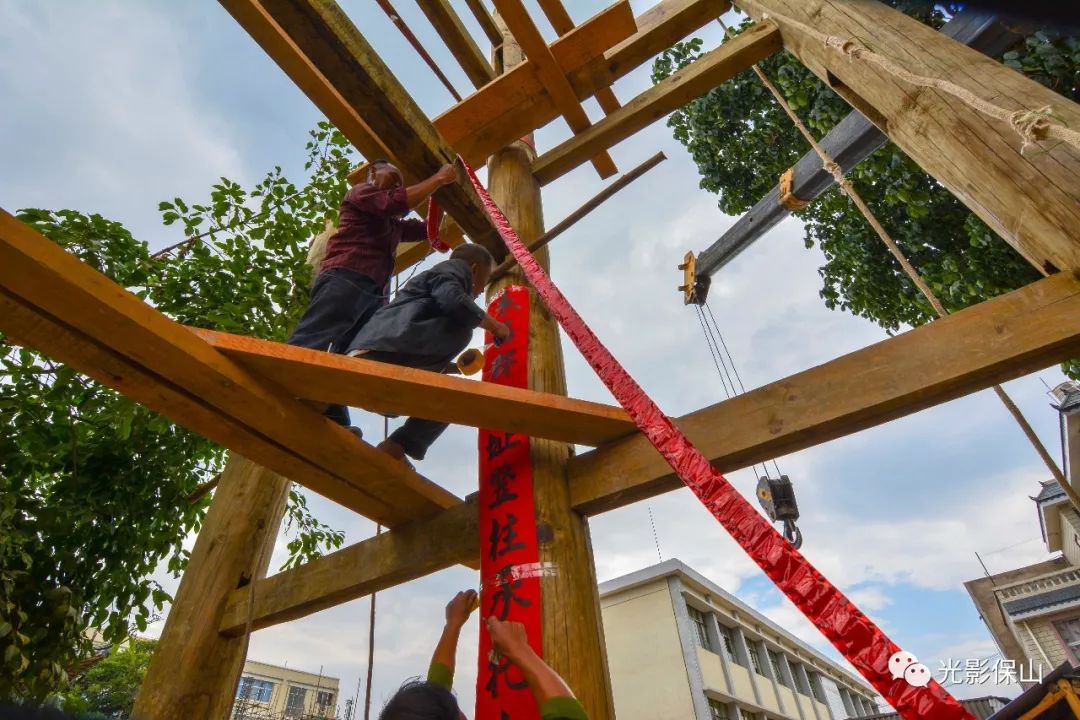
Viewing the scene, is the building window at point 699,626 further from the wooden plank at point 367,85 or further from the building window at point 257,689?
the building window at point 257,689

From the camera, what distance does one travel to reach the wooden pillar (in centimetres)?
228

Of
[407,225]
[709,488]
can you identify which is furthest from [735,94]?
[709,488]

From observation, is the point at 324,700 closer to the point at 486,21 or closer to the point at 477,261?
the point at 486,21

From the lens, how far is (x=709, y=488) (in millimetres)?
1389

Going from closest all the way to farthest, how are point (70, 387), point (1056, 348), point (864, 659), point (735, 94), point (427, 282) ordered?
point (864, 659), point (1056, 348), point (427, 282), point (70, 387), point (735, 94)

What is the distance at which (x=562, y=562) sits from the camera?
1.75 metres

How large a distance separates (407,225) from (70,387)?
1.81m

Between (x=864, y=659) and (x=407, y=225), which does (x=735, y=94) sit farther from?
(x=864, y=659)

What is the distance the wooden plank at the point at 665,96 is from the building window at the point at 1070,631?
1688 cm

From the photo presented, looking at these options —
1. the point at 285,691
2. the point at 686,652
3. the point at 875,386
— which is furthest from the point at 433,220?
the point at 285,691

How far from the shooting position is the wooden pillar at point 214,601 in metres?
2.28

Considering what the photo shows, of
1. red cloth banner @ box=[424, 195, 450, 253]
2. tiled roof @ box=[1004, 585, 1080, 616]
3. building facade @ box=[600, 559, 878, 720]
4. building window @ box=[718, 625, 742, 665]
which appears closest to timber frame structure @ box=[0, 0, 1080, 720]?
red cloth banner @ box=[424, 195, 450, 253]

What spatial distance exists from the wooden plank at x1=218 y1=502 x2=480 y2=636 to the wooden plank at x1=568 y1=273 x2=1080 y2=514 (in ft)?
1.77

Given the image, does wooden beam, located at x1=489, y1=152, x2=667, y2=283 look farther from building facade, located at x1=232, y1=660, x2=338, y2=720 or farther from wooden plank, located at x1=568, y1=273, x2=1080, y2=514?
building facade, located at x1=232, y1=660, x2=338, y2=720
